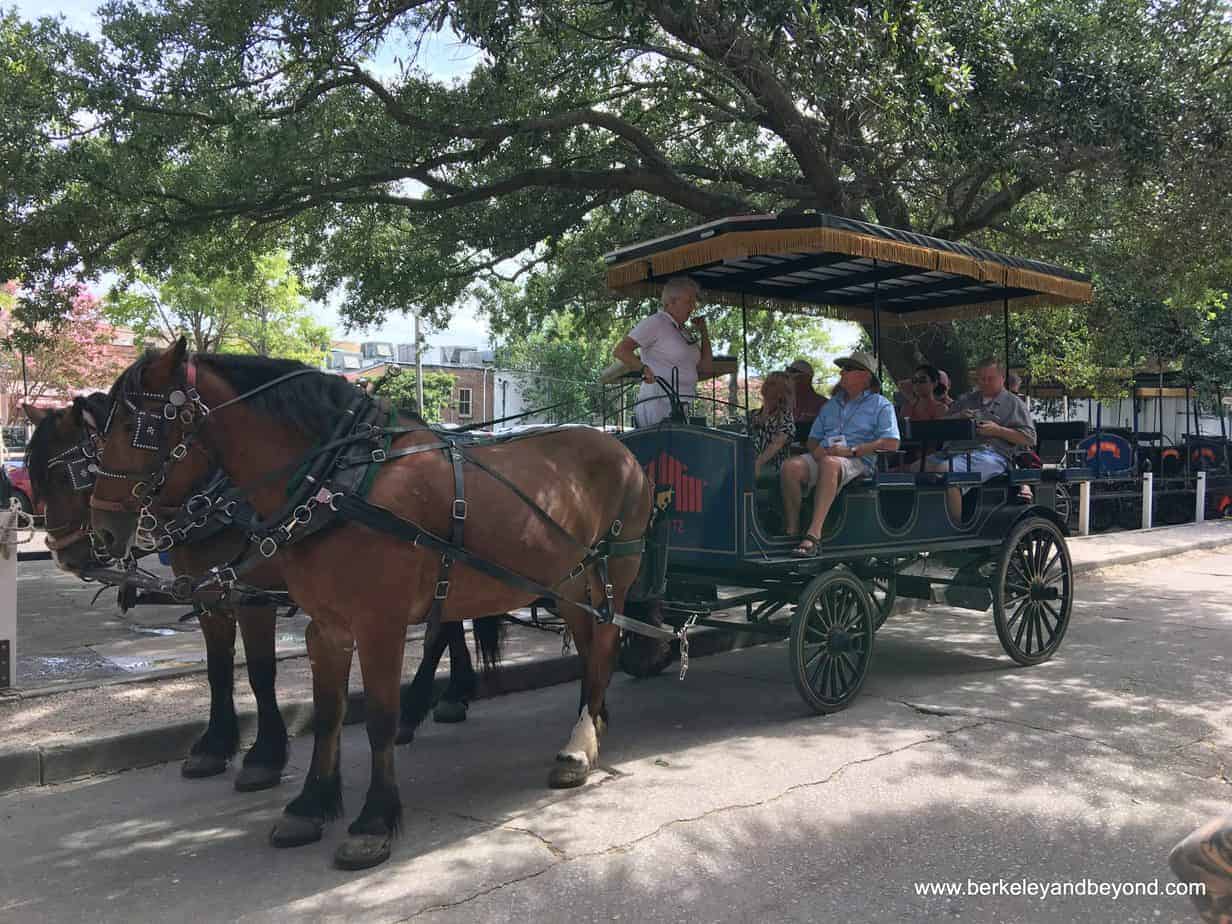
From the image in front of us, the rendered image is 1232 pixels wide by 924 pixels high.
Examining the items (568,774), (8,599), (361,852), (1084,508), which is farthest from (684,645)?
(1084,508)

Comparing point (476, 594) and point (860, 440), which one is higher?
point (860, 440)

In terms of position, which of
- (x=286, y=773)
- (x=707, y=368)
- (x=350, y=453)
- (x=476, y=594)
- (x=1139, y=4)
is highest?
(x=1139, y=4)

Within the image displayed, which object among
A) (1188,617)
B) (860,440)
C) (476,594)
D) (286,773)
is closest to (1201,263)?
(1188,617)

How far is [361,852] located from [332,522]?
125 cm

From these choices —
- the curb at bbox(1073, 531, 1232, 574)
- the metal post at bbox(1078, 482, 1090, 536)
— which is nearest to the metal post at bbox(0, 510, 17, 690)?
the curb at bbox(1073, 531, 1232, 574)

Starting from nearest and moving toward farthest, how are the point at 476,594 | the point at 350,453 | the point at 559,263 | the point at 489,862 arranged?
the point at 489,862 → the point at 350,453 → the point at 476,594 → the point at 559,263

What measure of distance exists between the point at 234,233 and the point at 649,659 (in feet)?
28.7

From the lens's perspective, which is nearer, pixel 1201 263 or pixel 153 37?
pixel 153 37

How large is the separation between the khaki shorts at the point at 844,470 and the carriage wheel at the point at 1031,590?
1.49 meters

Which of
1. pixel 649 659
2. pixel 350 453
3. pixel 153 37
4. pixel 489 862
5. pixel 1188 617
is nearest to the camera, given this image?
pixel 489 862

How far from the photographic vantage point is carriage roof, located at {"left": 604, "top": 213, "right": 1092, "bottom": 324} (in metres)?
5.72

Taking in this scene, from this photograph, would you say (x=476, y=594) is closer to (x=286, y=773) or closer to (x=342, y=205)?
(x=286, y=773)

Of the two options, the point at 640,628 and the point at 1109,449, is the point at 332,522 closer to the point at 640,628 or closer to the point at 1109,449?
the point at 640,628

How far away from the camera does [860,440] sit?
20.4 feet
